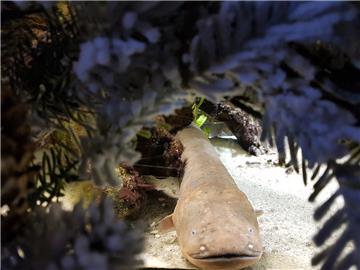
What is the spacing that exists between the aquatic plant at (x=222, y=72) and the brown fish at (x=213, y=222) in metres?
1.34

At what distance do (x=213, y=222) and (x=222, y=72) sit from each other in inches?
74.6

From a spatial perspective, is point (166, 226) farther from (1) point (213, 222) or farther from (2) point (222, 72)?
(2) point (222, 72)

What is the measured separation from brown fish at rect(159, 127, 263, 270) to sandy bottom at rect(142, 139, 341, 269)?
0.19 meters

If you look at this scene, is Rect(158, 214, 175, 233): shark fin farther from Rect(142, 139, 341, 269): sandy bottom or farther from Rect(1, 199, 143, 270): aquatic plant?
Rect(1, 199, 143, 270): aquatic plant

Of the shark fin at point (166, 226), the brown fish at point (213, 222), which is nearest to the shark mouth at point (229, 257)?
the brown fish at point (213, 222)

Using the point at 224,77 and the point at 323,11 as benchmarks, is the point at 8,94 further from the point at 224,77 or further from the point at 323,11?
the point at 323,11

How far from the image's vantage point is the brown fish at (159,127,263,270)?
2779 mm

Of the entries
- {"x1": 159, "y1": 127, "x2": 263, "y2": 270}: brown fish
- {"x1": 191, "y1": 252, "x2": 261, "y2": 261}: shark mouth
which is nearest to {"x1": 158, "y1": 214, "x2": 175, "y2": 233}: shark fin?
{"x1": 159, "y1": 127, "x2": 263, "y2": 270}: brown fish

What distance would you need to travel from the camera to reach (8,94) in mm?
1322

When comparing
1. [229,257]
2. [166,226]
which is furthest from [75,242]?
[166,226]

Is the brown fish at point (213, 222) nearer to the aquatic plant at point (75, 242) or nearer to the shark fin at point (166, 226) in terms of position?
the shark fin at point (166, 226)

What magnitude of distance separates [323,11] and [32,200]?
1108 mm

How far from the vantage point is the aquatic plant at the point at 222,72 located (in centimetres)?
118

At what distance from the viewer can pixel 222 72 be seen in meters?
1.23
